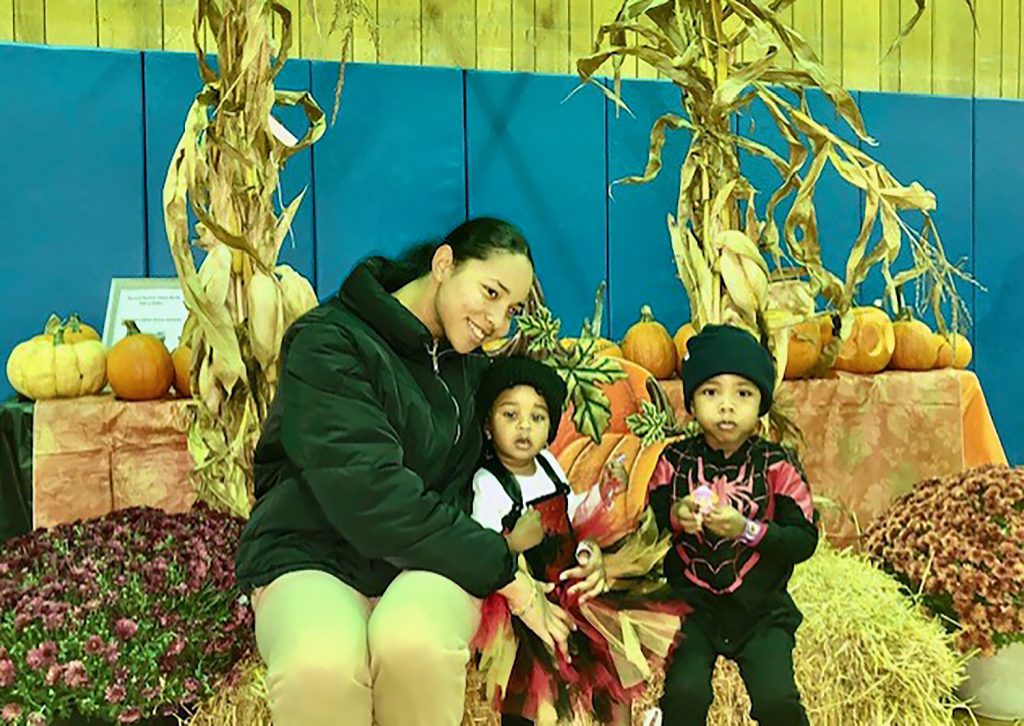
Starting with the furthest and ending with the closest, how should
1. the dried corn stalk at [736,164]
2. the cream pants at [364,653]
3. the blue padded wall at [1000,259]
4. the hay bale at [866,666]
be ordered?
the blue padded wall at [1000,259] < the dried corn stalk at [736,164] < the hay bale at [866,666] < the cream pants at [364,653]

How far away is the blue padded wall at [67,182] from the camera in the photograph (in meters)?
3.74

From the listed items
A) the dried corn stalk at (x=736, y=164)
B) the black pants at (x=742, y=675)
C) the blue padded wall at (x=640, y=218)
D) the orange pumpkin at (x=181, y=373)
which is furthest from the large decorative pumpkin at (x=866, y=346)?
the orange pumpkin at (x=181, y=373)

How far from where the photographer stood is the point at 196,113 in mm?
2402

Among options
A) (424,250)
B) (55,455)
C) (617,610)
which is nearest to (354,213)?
(55,455)

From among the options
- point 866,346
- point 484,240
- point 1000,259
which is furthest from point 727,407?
point 1000,259

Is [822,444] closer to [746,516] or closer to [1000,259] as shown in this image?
[746,516]

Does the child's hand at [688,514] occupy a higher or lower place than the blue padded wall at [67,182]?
lower

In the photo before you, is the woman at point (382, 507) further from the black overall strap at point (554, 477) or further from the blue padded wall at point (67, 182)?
the blue padded wall at point (67, 182)

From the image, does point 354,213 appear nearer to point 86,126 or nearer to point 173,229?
point 86,126

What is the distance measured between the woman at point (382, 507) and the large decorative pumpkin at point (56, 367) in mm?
Answer: 1488

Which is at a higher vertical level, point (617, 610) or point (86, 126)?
point (86, 126)

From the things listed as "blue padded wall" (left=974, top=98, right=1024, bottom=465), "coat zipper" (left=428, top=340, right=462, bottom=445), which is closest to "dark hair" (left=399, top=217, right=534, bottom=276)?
"coat zipper" (left=428, top=340, right=462, bottom=445)

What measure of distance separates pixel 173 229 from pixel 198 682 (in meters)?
0.97

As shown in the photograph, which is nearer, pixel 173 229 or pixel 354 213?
pixel 173 229
